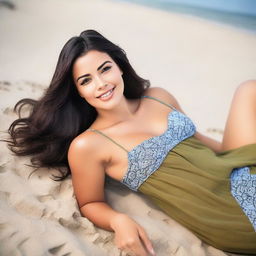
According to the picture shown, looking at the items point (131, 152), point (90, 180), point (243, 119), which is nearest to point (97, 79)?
point (131, 152)

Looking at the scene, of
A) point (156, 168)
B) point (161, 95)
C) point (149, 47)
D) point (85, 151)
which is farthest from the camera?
point (149, 47)

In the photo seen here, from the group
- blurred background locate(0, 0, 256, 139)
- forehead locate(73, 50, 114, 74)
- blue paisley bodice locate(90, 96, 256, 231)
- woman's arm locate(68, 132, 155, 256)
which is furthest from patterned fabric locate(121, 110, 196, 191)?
blurred background locate(0, 0, 256, 139)

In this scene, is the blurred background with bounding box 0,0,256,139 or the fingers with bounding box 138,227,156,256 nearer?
the fingers with bounding box 138,227,156,256

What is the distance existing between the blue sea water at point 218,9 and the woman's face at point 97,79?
29.1 ft

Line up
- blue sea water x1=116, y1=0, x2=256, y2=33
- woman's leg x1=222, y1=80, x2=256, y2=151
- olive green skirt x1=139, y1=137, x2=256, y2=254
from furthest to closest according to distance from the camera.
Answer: blue sea water x1=116, y1=0, x2=256, y2=33, woman's leg x1=222, y1=80, x2=256, y2=151, olive green skirt x1=139, y1=137, x2=256, y2=254

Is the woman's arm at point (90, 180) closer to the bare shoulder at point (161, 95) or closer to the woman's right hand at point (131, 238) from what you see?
the woman's right hand at point (131, 238)

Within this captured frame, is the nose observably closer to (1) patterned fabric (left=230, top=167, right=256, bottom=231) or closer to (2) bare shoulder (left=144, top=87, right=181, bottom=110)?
(2) bare shoulder (left=144, top=87, right=181, bottom=110)

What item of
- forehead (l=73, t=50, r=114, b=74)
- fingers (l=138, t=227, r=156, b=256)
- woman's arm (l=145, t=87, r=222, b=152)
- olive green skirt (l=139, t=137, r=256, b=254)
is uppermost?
forehead (l=73, t=50, r=114, b=74)

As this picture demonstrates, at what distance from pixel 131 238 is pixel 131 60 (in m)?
4.26

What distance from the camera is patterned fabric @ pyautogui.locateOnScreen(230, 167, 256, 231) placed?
6.23 feet

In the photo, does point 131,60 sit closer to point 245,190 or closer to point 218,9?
point 245,190

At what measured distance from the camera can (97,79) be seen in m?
2.00

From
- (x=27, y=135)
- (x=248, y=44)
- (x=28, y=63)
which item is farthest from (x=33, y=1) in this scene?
(x=27, y=135)

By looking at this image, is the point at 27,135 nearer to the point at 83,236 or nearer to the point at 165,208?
the point at 83,236
